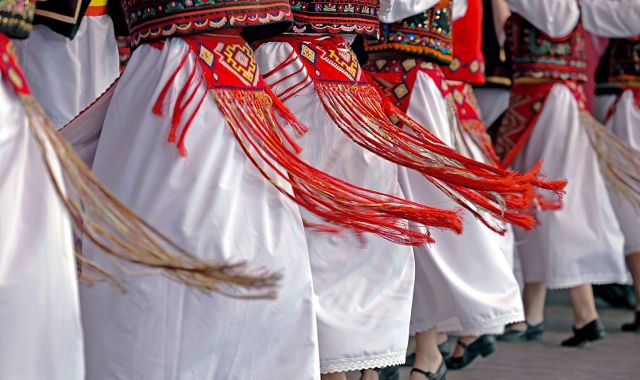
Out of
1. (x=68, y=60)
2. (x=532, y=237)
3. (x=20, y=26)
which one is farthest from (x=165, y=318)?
(x=532, y=237)

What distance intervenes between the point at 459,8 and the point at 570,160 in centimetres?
96

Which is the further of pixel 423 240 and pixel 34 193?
pixel 423 240

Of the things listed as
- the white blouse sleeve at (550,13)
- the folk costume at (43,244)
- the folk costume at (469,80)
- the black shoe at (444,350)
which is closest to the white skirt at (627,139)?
the white blouse sleeve at (550,13)

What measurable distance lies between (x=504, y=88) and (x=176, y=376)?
2.81m

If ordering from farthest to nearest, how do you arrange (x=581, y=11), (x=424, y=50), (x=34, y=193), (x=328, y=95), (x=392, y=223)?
(x=581, y=11), (x=424, y=50), (x=328, y=95), (x=392, y=223), (x=34, y=193)

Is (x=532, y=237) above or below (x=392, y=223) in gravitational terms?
below

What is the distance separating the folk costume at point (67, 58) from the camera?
132 inches

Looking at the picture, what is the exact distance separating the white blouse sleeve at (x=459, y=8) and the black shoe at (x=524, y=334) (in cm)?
140

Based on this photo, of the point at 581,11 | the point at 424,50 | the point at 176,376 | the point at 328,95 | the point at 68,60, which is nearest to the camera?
the point at 176,376

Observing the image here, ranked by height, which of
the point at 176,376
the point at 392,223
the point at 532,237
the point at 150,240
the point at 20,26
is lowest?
the point at 532,237

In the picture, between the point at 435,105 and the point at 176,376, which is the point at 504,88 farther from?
the point at 176,376

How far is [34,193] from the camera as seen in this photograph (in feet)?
6.34

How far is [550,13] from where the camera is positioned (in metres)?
4.55

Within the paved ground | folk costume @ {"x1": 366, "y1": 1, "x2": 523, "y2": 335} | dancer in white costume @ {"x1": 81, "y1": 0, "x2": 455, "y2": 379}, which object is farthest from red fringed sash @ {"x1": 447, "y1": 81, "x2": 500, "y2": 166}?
dancer in white costume @ {"x1": 81, "y1": 0, "x2": 455, "y2": 379}
